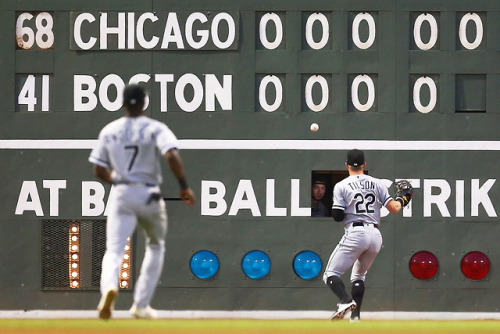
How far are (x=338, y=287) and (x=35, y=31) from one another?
3.92m

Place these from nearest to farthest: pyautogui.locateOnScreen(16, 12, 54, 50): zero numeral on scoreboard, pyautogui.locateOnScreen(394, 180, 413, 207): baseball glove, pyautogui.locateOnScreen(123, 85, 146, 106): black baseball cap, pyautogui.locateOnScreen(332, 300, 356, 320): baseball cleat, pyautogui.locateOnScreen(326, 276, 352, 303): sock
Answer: pyautogui.locateOnScreen(123, 85, 146, 106): black baseball cap
pyautogui.locateOnScreen(332, 300, 356, 320): baseball cleat
pyautogui.locateOnScreen(326, 276, 352, 303): sock
pyautogui.locateOnScreen(394, 180, 413, 207): baseball glove
pyautogui.locateOnScreen(16, 12, 54, 50): zero numeral on scoreboard

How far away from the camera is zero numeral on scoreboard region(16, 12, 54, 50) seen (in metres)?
13.5

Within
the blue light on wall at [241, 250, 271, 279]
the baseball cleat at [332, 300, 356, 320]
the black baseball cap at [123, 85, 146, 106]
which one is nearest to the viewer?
the black baseball cap at [123, 85, 146, 106]

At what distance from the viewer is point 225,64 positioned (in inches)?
530

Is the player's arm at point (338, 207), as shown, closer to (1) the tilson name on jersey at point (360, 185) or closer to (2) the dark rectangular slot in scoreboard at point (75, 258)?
(1) the tilson name on jersey at point (360, 185)

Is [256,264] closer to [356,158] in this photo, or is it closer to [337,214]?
[337,214]

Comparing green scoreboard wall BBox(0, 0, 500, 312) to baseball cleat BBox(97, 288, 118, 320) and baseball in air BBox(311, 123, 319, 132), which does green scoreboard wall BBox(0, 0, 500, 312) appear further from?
baseball cleat BBox(97, 288, 118, 320)

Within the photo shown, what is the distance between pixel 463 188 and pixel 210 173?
98.2 inches

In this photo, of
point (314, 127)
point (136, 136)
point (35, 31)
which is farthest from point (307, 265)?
point (136, 136)

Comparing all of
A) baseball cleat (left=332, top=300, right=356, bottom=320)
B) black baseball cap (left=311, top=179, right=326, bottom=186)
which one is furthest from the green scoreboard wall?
baseball cleat (left=332, top=300, right=356, bottom=320)

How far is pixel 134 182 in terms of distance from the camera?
32.2 ft

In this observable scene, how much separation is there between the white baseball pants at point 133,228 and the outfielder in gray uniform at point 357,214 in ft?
10.2

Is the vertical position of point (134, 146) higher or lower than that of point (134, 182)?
higher

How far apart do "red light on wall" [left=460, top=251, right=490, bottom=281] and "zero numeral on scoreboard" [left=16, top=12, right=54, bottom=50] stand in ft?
15.1
